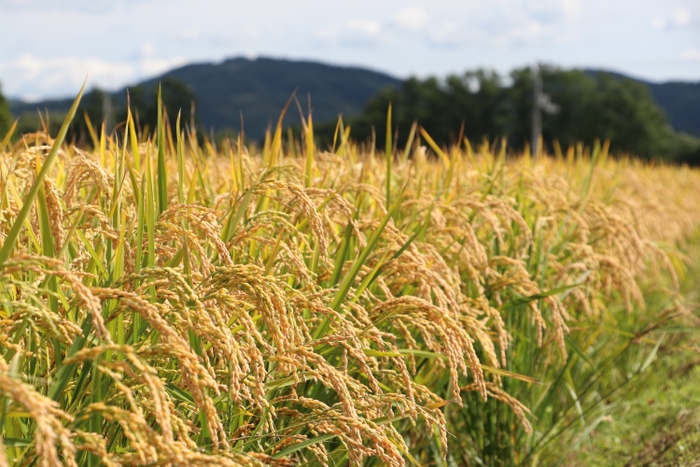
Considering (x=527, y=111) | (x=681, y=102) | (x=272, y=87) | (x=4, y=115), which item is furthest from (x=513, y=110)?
(x=272, y=87)

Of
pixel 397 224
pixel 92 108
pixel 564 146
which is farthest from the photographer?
pixel 564 146

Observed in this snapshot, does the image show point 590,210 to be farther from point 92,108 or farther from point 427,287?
point 92,108

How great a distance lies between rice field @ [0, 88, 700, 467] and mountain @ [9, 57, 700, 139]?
14460 cm

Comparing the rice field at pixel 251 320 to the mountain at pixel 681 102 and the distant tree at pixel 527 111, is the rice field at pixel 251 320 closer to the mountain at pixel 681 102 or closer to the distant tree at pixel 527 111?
the distant tree at pixel 527 111

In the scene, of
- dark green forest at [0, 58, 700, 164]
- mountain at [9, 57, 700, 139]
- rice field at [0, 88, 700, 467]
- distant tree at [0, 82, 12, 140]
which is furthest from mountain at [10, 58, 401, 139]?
rice field at [0, 88, 700, 467]

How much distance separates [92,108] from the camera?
5278 cm

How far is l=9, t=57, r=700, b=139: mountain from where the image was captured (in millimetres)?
147750

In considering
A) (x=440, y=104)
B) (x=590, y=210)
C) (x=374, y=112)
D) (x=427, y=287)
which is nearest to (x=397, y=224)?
(x=427, y=287)

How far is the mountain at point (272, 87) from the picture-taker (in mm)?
147750

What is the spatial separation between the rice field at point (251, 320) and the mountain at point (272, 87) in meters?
145

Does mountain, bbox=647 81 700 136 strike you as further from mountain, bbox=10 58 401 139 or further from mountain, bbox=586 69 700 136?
mountain, bbox=10 58 401 139

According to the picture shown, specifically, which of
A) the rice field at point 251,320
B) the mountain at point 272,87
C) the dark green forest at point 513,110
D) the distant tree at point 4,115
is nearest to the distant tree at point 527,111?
the dark green forest at point 513,110

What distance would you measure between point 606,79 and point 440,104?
55.4 ft

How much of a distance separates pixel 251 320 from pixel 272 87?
177m
